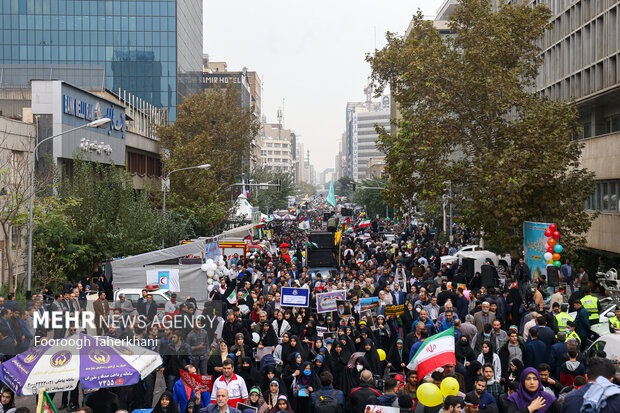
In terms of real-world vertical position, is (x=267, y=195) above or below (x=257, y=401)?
above

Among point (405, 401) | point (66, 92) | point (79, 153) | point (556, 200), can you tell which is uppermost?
point (66, 92)

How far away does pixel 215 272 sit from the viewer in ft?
81.1

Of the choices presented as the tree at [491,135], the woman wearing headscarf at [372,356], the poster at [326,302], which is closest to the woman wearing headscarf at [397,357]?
the woman wearing headscarf at [372,356]

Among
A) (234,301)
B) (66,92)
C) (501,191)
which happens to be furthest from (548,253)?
(66,92)

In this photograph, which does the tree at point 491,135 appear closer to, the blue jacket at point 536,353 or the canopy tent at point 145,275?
the canopy tent at point 145,275

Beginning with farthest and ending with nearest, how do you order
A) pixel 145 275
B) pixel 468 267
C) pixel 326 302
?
pixel 468 267
pixel 145 275
pixel 326 302

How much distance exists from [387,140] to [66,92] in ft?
49.7

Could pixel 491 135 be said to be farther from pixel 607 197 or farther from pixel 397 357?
pixel 397 357

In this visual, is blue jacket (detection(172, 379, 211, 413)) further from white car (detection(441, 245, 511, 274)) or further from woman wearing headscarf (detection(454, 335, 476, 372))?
white car (detection(441, 245, 511, 274))

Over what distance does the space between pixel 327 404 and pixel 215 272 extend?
49.3 ft

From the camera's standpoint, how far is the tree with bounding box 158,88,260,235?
4388cm

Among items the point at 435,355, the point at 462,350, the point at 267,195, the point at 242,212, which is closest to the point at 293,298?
the point at 462,350

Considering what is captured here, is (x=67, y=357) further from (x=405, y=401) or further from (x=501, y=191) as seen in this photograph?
(x=501, y=191)

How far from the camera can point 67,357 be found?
10.1 metres
